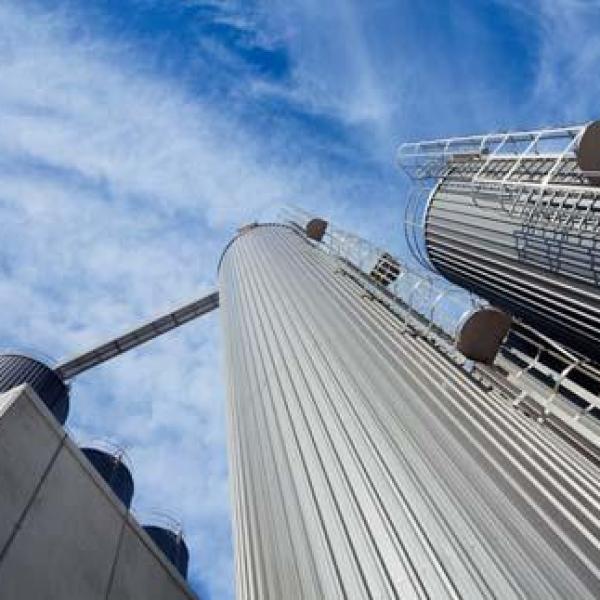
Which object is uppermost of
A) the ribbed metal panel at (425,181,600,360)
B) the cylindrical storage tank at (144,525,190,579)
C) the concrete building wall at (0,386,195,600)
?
the ribbed metal panel at (425,181,600,360)

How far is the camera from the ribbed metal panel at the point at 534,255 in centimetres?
1608

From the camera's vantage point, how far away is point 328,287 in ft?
67.4

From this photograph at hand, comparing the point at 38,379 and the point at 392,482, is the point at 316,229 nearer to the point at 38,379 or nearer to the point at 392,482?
the point at 38,379

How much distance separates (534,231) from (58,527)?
42.5 ft

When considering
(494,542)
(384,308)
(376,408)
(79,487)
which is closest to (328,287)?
(384,308)

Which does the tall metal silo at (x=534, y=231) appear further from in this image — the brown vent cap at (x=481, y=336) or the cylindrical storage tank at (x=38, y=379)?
the cylindrical storage tank at (x=38, y=379)

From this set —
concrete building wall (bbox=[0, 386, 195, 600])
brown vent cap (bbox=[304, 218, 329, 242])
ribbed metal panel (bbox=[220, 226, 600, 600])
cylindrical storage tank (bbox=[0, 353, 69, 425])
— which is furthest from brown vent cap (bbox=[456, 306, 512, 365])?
cylindrical storage tank (bbox=[0, 353, 69, 425])

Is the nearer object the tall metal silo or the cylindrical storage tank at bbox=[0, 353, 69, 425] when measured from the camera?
the tall metal silo

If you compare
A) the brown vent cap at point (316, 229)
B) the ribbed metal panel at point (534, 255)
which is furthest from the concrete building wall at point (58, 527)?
the brown vent cap at point (316, 229)

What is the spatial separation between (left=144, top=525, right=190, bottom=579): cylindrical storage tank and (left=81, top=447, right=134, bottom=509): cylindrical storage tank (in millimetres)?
1999

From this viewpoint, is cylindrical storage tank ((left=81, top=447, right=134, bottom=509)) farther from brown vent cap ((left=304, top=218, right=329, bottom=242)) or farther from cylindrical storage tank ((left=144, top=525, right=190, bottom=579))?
brown vent cap ((left=304, top=218, right=329, bottom=242))

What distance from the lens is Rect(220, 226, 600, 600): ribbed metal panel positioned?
6941 mm

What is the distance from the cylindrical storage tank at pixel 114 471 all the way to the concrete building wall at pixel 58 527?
13.5 meters

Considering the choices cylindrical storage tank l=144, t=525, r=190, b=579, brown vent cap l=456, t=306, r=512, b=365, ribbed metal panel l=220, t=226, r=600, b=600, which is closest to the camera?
ribbed metal panel l=220, t=226, r=600, b=600
